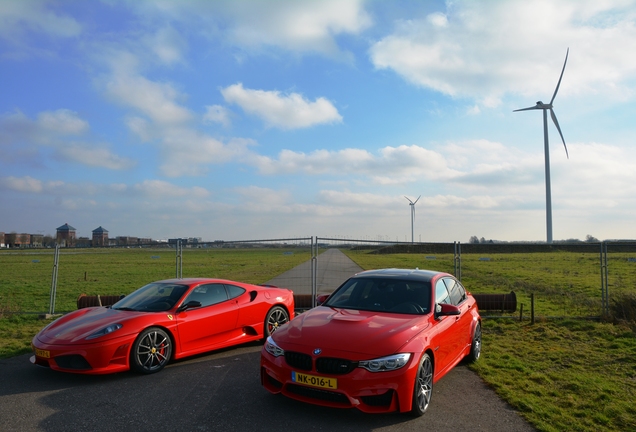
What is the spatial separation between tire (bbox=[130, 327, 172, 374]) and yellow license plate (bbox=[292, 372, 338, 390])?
264 cm

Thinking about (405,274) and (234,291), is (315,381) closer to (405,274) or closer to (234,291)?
(405,274)

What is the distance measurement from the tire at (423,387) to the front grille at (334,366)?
2.30 feet

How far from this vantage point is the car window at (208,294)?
24.4 ft

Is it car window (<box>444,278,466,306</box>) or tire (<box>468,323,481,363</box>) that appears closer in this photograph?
car window (<box>444,278,466,306</box>)

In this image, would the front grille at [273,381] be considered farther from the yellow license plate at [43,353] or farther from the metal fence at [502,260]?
the metal fence at [502,260]

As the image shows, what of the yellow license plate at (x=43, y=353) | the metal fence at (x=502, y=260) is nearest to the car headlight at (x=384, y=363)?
the yellow license plate at (x=43, y=353)

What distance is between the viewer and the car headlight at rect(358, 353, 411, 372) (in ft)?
15.0

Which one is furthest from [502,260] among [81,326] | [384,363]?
[81,326]

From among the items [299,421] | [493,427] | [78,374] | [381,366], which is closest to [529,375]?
[493,427]

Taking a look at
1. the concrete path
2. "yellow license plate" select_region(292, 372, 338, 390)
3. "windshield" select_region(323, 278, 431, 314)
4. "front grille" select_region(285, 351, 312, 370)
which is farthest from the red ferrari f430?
the concrete path

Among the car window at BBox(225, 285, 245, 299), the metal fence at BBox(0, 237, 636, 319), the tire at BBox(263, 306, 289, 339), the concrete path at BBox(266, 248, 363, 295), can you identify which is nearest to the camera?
the car window at BBox(225, 285, 245, 299)

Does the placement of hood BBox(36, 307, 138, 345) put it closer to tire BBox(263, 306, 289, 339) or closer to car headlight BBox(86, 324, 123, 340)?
car headlight BBox(86, 324, 123, 340)

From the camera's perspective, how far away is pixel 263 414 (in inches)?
189

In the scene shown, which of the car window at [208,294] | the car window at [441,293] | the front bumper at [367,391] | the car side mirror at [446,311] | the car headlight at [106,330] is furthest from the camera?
the car window at [208,294]
